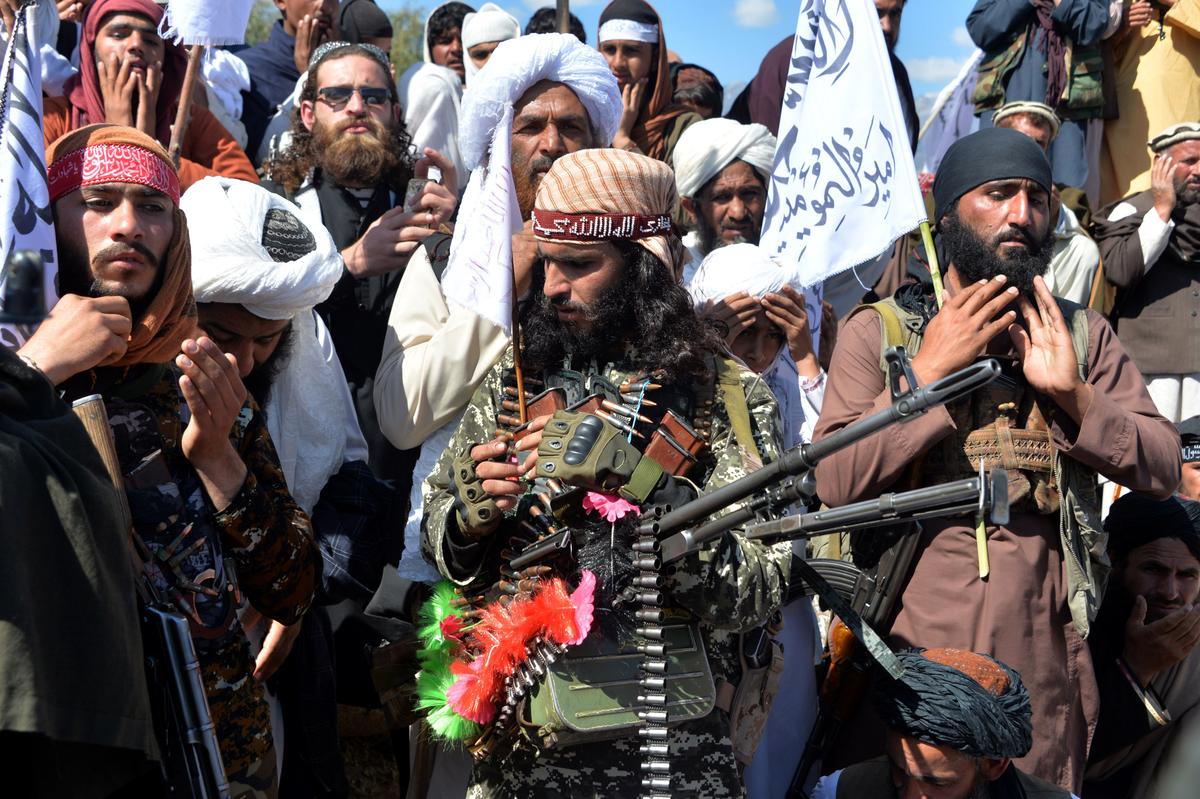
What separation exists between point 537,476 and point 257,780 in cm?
103

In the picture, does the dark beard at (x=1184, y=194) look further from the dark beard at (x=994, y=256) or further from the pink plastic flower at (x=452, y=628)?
the pink plastic flower at (x=452, y=628)

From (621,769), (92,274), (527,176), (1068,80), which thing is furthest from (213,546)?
(1068,80)

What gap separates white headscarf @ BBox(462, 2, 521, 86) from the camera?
317 inches

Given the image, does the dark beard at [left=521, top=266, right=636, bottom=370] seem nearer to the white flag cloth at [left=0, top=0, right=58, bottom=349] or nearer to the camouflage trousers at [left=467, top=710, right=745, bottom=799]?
the camouflage trousers at [left=467, top=710, right=745, bottom=799]

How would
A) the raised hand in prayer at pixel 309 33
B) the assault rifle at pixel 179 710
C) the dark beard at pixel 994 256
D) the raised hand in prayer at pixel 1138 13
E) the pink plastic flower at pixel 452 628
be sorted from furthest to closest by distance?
the raised hand in prayer at pixel 1138 13 → the raised hand in prayer at pixel 309 33 → the dark beard at pixel 994 256 → the pink plastic flower at pixel 452 628 → the assault rifle at pixel 179 710

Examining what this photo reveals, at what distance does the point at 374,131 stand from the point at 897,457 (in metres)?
2.63

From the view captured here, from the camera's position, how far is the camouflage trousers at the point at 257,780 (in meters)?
3.57

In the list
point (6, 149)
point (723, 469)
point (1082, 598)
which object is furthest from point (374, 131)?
point (1082, 598)

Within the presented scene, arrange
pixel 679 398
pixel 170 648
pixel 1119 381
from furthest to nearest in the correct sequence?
pixel 1119 381 < pixel 679 398 < pixel 170 648

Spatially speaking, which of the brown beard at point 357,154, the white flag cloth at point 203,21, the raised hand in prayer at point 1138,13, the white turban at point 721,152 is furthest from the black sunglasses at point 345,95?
the raised hand in prayer at point 1138,13

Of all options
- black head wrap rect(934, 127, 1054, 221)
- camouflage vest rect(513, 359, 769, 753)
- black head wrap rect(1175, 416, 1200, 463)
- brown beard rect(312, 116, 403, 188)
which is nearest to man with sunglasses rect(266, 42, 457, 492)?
brown beard rect(312, 116, 403, 188)

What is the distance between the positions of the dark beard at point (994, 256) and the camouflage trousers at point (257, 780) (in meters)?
2.51

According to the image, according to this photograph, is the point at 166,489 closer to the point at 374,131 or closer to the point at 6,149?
the point at 6,149

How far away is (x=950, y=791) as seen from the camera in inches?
165
